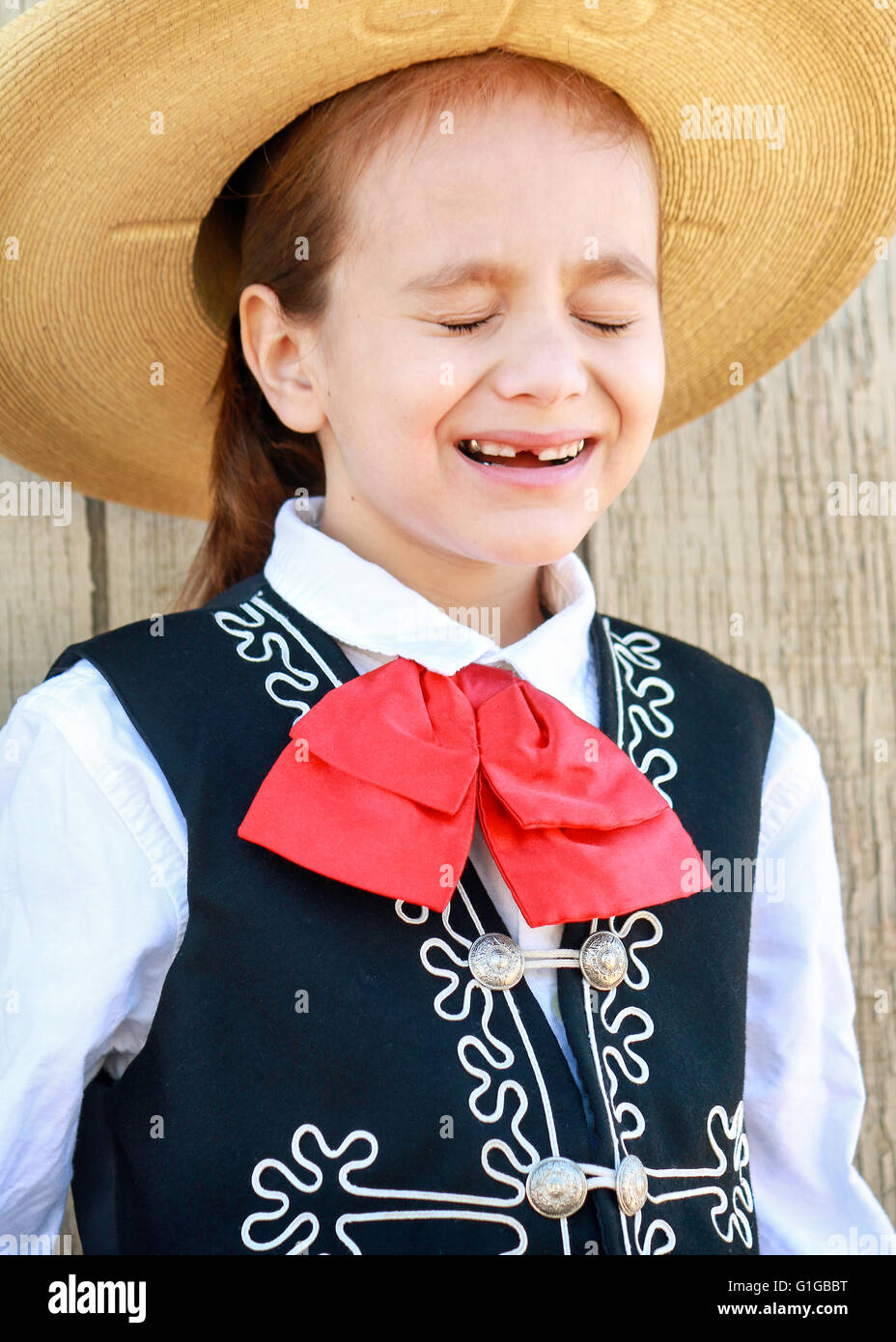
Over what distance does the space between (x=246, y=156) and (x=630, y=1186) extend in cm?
98

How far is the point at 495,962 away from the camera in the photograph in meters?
1.19

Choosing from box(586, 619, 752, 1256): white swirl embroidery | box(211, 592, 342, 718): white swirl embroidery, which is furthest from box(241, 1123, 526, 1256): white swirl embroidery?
box(211, 592, 342, 718): white swirl embroidery

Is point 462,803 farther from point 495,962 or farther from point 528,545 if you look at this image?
point 528,545

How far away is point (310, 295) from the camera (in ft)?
4.45

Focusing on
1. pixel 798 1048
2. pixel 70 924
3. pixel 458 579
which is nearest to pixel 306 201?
pixel 458 579

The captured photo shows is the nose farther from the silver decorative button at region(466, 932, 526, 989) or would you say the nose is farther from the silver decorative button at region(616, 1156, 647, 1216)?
the silver decorative button at region(616, 1156, 647, 1216)

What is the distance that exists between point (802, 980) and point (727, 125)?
84 centimetres

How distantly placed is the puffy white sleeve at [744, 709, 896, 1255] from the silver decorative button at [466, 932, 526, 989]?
362 mm

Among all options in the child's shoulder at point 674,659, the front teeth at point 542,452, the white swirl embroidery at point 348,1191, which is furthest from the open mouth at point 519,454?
the white swirl embroidery at point 348,1191

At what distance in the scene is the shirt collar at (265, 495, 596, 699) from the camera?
1305 millimetres

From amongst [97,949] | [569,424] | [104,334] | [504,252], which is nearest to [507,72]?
[504,252]
